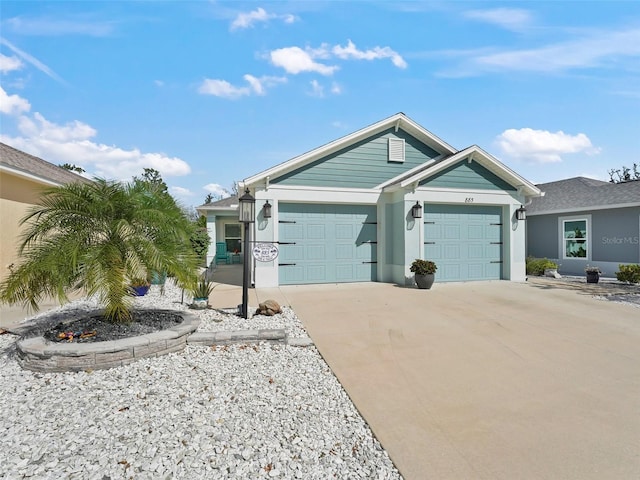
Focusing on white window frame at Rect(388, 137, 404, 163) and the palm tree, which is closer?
the palm tree

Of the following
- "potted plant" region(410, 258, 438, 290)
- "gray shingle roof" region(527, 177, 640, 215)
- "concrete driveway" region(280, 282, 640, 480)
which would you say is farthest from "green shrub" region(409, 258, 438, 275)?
"gray shingle roof" region(527, 177, 640, 215)

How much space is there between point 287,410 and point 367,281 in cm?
739

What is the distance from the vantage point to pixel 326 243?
9.66 meters

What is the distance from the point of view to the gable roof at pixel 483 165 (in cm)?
925

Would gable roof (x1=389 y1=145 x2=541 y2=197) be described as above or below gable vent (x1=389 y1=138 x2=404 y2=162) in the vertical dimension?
below

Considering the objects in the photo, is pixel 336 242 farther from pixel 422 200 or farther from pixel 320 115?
pixel 320 115

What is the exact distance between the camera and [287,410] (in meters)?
2.81

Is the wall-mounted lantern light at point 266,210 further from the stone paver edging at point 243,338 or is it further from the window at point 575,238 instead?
the window at point 575,238

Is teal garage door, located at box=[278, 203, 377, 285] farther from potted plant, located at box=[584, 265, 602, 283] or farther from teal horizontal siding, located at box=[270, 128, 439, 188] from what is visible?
potted plant, located at box=[584, 265, 602, 283]

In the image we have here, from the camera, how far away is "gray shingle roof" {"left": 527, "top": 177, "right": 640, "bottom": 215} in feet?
38.5

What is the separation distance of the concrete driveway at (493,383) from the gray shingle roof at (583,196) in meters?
7.09

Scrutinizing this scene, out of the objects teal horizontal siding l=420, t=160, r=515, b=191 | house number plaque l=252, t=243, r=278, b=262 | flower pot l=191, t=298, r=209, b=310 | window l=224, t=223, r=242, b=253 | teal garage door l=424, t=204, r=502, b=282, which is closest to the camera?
flower pot l=191, t=298, r=209, b=310

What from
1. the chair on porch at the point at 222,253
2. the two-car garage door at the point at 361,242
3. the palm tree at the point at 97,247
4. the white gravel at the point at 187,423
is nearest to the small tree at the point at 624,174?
the two-car garage door at the point at 361,242

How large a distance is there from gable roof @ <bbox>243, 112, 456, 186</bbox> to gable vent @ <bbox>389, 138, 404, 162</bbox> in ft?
1.31
